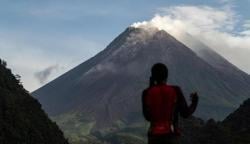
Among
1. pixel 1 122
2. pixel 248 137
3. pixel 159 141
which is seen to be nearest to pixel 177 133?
pixel 159 141

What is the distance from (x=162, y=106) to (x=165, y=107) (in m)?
0.06

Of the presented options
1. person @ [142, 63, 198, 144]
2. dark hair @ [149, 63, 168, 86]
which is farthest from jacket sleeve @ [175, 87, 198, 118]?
dark hair @ [149, 63, 168, 86]

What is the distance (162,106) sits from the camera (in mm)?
12773

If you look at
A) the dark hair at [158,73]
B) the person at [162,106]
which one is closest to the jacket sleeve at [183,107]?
the person at [162,106]

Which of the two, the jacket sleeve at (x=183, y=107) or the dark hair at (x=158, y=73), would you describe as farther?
the dark hair at (x=158, y=73)

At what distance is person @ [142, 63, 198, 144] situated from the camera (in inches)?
495

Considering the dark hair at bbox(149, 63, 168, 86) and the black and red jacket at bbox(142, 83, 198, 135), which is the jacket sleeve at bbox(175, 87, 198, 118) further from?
the dark hair at bbox(149, 63, 168, 86)

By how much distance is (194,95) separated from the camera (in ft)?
41.6

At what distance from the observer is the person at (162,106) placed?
41.2 feet

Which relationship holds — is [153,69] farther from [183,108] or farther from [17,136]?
[17,136]

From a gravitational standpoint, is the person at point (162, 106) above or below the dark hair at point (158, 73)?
below

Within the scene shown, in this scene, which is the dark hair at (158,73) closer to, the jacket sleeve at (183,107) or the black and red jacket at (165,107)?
the black and red jacket at (165,107)

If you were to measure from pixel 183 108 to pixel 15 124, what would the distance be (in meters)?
187

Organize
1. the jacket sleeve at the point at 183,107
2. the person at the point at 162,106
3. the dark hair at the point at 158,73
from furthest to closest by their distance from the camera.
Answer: the dark hair at the point at 158,73, the jacket sleeve at the point at 183,107, the person at the point at 162,106
